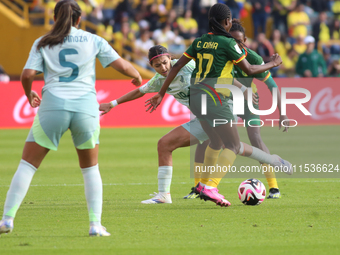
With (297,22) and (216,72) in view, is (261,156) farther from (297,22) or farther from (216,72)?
(297,22)

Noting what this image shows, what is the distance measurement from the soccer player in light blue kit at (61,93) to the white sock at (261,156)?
2697 mm

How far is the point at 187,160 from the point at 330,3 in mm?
16956

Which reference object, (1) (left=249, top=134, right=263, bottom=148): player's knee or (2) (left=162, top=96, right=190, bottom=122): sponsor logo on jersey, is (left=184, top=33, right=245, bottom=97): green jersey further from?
→ (2) (left=162, top=96, right=190, bottom=122): sponsor logo on jersey

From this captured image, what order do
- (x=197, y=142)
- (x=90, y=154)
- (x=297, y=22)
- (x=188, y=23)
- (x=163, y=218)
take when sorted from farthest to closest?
(x=188, y=23) < (x=297, y=22) < (x=197, y=142) < (x=163, y=218) < (x=90, y=154)

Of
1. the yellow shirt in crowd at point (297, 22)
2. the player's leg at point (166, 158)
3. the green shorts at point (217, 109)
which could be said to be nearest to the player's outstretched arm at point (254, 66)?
the green shorts at point (217, 109)

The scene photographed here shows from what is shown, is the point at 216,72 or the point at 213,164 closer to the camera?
the point at 216,72

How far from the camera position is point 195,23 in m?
24.4

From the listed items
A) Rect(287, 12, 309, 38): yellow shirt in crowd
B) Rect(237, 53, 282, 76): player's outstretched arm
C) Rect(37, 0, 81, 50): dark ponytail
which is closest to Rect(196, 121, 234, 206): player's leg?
Rect(237, 53, 282, 76): player's outstretched arm

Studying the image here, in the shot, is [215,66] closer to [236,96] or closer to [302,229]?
[236,96]

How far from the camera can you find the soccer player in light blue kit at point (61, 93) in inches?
181

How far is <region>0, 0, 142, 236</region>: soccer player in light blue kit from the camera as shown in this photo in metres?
4.60

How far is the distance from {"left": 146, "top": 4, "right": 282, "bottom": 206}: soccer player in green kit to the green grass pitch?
69cm

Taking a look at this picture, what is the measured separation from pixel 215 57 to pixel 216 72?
172 millimetres

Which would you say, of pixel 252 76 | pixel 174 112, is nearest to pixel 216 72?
pixel 252 76
